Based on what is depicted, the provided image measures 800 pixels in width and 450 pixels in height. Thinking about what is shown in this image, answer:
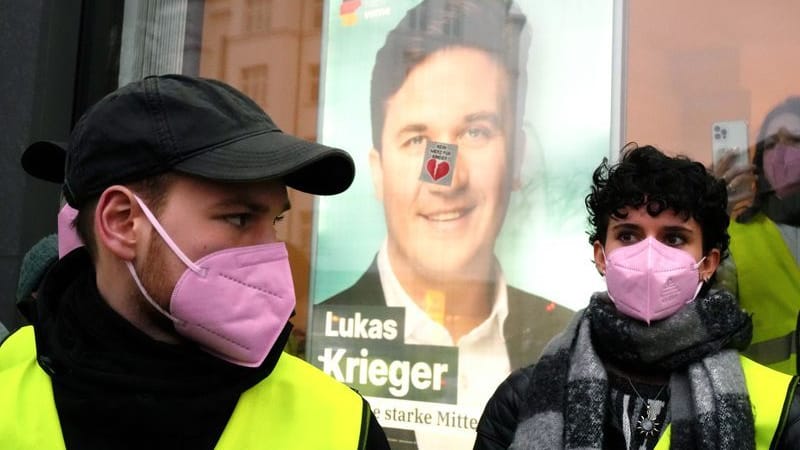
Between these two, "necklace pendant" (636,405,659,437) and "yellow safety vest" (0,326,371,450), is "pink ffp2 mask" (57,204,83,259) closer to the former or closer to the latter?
"yellow safety vest" (0,326,371,450)

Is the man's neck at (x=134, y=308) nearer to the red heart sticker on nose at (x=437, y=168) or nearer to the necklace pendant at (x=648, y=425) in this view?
the necklace pendant at (x=648, y=425)

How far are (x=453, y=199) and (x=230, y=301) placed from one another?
2.32 metres

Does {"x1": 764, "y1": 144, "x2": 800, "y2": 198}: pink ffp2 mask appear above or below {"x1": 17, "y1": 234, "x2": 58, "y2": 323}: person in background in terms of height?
above

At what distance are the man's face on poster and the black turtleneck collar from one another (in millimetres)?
2307

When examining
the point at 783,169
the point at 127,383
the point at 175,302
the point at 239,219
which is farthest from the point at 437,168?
the point at 127,383

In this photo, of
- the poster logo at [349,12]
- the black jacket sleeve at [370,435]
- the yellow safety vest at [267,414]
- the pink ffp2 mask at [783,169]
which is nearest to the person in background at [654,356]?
the black jacket sleeve at [370,435]

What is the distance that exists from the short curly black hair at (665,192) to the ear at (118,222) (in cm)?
130

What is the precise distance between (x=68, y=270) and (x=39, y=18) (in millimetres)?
3197

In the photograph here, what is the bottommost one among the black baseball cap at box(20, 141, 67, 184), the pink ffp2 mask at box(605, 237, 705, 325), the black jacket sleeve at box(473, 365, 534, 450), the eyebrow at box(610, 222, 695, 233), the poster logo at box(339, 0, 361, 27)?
the black jacket sleeve at box(473, 365, 534, 450)

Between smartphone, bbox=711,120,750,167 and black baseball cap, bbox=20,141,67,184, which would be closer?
black baseball cap, bbox=20,141,67,184

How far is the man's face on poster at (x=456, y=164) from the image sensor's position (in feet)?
12.2

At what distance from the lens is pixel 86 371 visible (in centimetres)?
142

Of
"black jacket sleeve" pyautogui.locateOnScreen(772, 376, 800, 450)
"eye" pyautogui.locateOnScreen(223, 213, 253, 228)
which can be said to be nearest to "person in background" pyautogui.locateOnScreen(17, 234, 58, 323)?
"eye" pyautogui.locateOnScreen(223, 213, 253, 228)

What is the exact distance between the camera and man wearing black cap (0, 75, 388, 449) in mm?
1428
